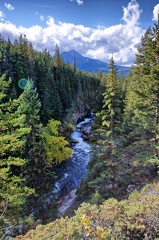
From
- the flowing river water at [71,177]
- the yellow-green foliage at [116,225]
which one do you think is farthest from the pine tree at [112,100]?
the yellow-green foliage at [116,225]

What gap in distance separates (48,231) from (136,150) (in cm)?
1417

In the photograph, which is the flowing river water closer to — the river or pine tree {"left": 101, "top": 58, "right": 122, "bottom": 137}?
the river

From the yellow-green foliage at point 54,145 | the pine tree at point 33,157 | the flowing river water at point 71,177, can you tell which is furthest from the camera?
the yellow-green foliage at point 54,145

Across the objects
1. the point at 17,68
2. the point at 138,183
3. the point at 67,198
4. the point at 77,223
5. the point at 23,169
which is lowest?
the point at 67,198

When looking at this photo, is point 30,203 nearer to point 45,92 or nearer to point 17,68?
point 45,92

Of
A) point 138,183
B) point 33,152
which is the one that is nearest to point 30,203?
point 33,152

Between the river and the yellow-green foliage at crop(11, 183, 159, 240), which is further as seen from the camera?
the river

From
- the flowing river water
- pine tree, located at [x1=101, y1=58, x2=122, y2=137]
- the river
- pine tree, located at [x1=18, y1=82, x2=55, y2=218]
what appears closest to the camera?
pine tree, located at [x1=18, y1=82, x2=55, y2=218]

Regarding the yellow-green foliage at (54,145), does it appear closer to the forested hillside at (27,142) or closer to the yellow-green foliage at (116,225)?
the forested hillside at (27,142)

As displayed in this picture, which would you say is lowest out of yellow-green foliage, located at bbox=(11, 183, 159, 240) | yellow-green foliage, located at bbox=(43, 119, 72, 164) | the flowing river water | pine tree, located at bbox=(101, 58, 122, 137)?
the flowing river water

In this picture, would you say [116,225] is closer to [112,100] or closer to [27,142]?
[112,100]

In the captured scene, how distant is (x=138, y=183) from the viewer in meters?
17.3

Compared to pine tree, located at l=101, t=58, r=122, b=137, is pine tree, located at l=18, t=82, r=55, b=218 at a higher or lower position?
lower

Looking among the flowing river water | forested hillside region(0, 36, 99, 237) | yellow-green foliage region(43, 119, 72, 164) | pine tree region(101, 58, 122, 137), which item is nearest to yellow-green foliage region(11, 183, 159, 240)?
forested hillside region(0, 36, 99, 237)
